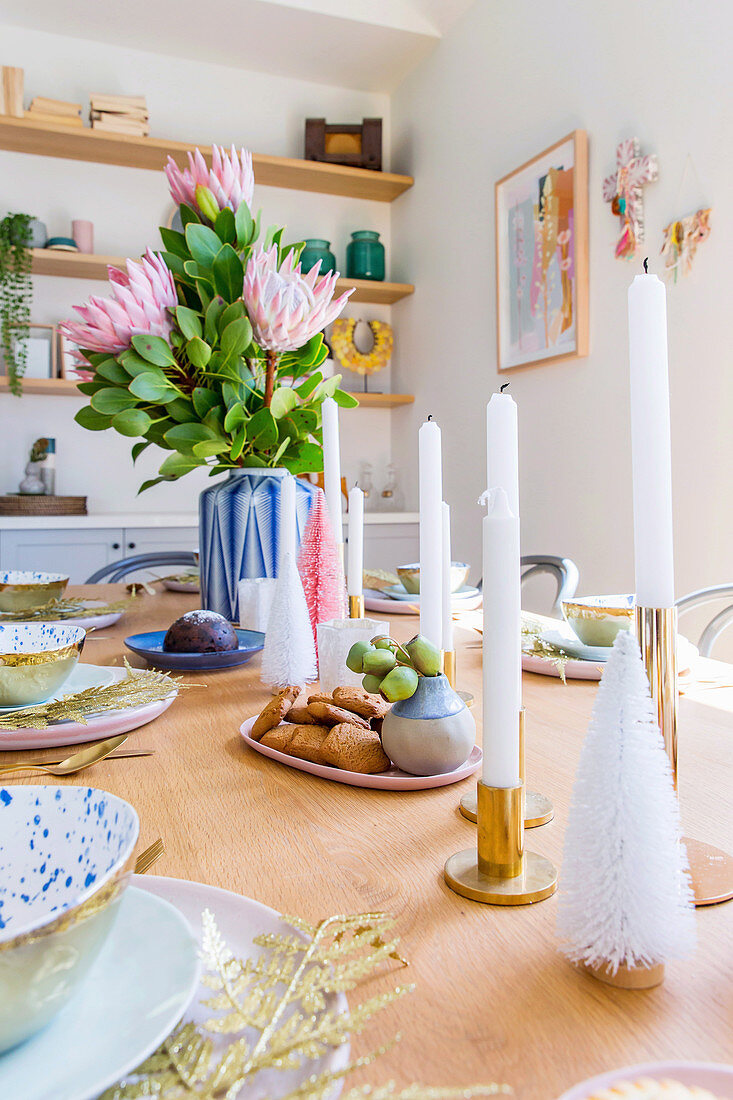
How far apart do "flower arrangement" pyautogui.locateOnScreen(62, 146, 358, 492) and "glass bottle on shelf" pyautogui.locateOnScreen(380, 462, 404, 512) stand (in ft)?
8.64

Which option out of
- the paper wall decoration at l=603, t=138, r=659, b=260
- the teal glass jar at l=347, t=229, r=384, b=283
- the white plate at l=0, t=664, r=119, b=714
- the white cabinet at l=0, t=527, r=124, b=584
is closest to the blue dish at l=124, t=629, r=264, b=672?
the white plate at l=0, t=664, r=119, b=714

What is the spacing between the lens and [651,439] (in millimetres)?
360

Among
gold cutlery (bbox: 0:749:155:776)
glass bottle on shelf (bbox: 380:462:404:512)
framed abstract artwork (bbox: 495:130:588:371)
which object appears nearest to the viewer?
gold cutlery (bbox: 0:749:155:776)

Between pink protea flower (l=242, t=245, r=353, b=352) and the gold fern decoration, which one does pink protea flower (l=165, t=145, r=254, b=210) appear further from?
the gold fern decoration

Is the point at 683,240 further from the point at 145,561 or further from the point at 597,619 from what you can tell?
the point at 145,561

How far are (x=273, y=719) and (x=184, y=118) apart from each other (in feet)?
11.8

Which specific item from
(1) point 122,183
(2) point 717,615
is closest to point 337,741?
(2) point 717,615

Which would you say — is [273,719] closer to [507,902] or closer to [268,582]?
[507,902]

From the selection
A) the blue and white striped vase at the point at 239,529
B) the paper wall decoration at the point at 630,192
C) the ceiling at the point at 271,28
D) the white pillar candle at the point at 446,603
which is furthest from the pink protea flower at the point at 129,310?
the ceiling at the point at 271,28

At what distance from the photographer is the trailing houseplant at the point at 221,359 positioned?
97 centimetres

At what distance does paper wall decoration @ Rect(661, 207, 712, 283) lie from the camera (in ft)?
6.22

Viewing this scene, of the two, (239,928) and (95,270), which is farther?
(95,270)

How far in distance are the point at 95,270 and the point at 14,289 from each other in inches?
13.1

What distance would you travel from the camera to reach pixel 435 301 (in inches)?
134
